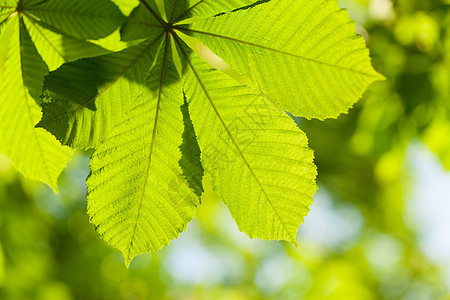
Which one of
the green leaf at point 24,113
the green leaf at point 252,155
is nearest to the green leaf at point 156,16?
the green leaf at point 252,155

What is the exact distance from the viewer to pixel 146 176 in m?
0.87

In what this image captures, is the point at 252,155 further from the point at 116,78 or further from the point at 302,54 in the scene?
the point at 116,78

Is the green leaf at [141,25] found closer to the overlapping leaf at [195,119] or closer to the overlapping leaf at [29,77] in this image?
the overlapping leaf at [195,119]

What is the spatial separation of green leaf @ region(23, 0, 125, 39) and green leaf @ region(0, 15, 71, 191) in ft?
0.30

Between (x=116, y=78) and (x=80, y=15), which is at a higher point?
(x=80, y=15)

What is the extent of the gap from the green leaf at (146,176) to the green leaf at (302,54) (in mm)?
178

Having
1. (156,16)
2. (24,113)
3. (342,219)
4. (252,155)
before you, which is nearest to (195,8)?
(156,16)

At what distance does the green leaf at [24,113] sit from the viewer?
96 cm

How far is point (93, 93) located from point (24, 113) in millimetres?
252

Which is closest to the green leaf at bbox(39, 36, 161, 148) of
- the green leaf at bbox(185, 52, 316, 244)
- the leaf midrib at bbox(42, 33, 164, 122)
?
the leaf midrib at bbox(42, 33, 164, 122)

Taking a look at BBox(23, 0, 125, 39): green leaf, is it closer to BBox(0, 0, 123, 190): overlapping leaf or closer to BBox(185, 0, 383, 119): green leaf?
BBox(0, 0, 123, 190): overlapping leaf

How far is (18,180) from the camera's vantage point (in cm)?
408

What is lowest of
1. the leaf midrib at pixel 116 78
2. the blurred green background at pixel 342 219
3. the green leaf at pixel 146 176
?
the green leaf at pixel 146 176

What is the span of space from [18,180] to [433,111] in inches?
153
